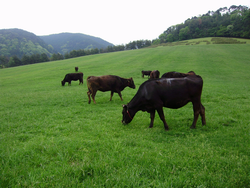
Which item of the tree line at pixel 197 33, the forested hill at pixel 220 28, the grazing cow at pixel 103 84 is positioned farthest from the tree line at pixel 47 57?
the grazing cow at pixel 103 84

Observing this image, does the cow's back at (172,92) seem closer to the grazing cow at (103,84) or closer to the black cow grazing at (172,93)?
the black cow grazing at (172,93)

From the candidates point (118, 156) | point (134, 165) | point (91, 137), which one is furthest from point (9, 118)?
point (134, 165)

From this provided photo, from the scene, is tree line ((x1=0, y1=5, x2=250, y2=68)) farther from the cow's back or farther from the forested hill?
the cow's back

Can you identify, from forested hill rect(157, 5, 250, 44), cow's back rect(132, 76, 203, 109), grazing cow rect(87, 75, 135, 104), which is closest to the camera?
cow's back rect(132, 76, 203, 109)

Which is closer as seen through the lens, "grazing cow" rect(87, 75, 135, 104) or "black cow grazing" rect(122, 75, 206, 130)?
"black cow grazing" rect(122, 75, 206, 130)

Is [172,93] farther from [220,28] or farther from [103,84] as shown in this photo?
[220,28]

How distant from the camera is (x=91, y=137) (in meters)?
4.91

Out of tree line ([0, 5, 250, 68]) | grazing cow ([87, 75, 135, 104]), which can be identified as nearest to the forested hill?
tree line ([0, 5, 250, 68])

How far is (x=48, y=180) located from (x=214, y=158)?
12.8 feet

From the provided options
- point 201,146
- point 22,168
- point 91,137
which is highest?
point 22,168

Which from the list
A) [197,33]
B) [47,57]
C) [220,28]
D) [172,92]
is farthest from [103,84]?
[197,33]

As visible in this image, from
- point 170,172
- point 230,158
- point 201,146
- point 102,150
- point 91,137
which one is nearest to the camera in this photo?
point 170,172

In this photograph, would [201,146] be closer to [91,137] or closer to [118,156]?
[118,156]

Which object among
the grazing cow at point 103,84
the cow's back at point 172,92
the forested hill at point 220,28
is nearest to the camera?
the cow's back at point 172,92
